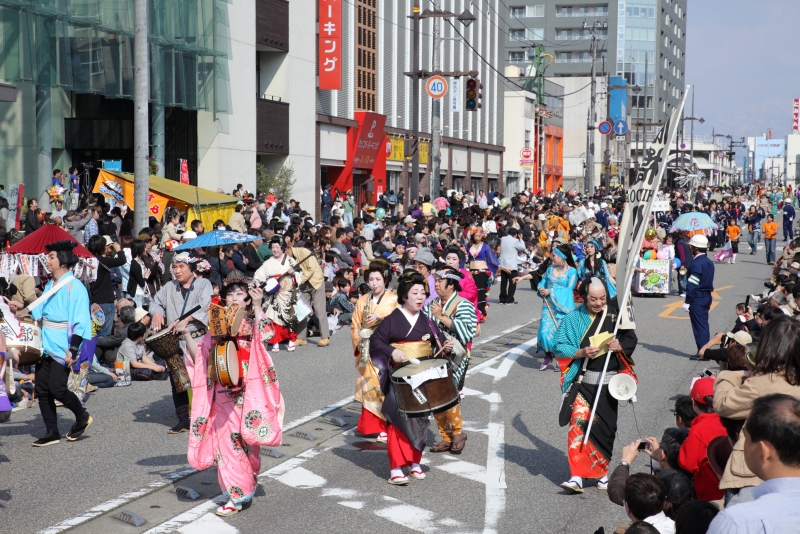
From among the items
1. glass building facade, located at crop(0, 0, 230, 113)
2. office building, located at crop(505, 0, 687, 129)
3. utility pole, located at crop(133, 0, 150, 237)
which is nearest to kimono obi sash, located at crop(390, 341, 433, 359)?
utility pole, located at crop(133, 0, 150, 237)

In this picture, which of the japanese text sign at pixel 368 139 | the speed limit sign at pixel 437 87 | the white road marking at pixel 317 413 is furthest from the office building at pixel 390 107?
the white road marking at pixel 317 413

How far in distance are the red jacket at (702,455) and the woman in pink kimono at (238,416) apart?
2830mm

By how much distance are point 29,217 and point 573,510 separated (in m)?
13.2

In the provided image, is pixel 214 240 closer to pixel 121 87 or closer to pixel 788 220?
pixel 121 87

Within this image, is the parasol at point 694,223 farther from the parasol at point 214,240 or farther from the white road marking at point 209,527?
the white road marking at point 209,527

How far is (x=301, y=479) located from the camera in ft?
24.6

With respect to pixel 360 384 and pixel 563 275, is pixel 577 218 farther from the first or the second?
pixel 360 384

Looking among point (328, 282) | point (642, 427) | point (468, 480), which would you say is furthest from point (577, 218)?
point (468, 480)

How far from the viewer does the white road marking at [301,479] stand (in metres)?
7.32

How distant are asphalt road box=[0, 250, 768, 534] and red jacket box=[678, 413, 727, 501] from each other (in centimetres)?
143

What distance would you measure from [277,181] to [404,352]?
25.0 metres

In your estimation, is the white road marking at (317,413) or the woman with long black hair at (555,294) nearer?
the white road marking at (317,413)

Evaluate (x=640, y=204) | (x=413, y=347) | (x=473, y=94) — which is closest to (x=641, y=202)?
(x=640, y=204)

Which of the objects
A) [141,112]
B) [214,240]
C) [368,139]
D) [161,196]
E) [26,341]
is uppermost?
[368,139]
